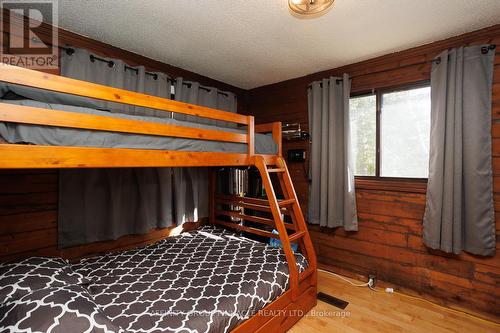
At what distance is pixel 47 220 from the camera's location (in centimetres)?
200

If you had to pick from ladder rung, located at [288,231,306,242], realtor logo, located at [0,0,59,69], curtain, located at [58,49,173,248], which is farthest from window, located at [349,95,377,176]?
realtor logo, located at [0,0,59,69]

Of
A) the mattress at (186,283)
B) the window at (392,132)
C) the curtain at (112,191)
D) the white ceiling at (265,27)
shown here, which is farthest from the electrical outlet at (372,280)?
the white ceiling at (265,27)

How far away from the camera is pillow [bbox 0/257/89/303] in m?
1.23

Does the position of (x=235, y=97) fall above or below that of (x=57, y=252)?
above

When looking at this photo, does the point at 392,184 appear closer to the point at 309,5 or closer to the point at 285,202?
the point at 285,202

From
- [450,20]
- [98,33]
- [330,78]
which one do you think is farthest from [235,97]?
[450,20]

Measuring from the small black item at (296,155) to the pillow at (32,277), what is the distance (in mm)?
2368

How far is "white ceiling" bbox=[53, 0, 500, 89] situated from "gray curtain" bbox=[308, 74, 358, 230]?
13.7 inches

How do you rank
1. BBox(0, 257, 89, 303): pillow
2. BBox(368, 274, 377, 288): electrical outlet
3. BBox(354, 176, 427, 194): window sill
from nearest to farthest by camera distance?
BBox(0, 257, 89, 303): pillow < BBox(354, 176, 427, 194): window sill < BBox(368, 274, 377, 288): electrical outlet

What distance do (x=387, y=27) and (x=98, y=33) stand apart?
2.38 metres

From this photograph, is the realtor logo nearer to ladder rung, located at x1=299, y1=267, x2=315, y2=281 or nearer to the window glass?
ladder rung, located at x1=299, y1=267, x2=315, y2=281

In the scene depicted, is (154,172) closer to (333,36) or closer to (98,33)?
(98,33)

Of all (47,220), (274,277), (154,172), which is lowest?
(274,277)

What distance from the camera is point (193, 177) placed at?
2.89 metres
